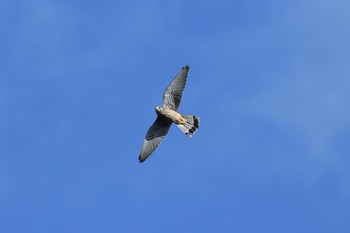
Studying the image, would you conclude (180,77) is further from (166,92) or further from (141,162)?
(141,162)

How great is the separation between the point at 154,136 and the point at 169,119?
27.1 inches

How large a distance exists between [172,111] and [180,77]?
1008 mm

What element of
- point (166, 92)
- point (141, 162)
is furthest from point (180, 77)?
point (141, 162)

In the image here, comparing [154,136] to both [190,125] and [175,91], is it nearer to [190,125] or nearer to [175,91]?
[190,125]

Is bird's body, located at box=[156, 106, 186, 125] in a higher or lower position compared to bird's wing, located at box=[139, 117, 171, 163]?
higher

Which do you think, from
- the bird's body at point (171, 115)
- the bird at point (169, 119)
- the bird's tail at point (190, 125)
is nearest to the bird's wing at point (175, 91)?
the bird at point (169, 119)

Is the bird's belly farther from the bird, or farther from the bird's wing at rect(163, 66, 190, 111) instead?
the bird's wing at rect(163, 66, 190, 111)

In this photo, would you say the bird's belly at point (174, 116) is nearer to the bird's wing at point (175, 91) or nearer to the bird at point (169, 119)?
the bird at point (169, 119)

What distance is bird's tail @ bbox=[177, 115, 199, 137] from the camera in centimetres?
3109

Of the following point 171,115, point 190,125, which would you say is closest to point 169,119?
point 171,115

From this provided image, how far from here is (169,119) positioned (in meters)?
31.4

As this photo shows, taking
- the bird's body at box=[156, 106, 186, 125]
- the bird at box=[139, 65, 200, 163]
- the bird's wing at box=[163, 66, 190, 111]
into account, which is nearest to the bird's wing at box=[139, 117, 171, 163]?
the bird at box=[139, 65, 200, 163]

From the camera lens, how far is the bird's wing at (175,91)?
31.4 m

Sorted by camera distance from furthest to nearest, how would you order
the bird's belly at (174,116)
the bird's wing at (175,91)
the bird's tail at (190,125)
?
the bird's wing at (175,91) < the bird's belly at (174,116) < the bird's tail at (190,125)
